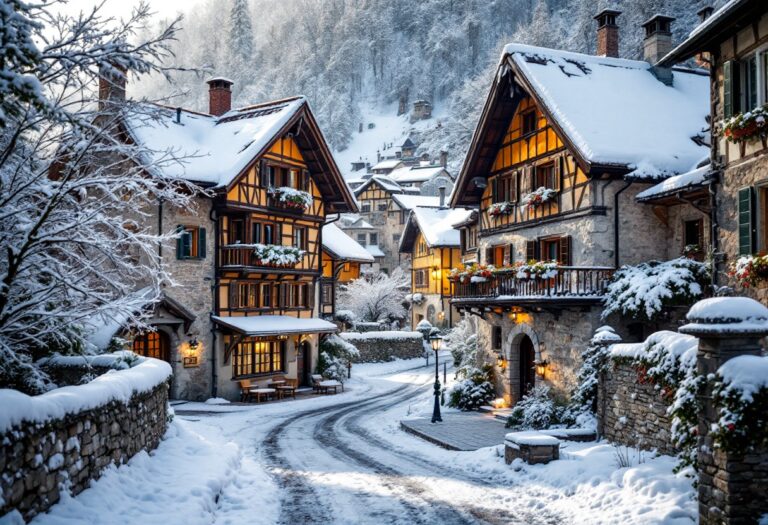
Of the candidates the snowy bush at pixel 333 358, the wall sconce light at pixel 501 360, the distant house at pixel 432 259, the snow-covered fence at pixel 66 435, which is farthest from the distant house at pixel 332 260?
the snow-covered fence at pixel 66 435

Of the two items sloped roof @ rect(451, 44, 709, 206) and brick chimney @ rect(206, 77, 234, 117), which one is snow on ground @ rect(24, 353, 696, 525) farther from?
brick chimney @ rect(206, 77, 234, 117)

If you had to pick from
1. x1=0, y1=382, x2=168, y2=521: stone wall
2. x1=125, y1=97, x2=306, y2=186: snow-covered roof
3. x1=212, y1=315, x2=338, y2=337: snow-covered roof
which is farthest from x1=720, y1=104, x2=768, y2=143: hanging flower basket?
x1=212, y1=315, x2=338, y2=337: snow-covered roof

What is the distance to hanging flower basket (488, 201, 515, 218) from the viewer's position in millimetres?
27266

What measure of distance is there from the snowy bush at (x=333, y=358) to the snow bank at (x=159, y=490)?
20513 millimetres

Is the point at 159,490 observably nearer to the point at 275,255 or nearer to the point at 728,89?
the point at 728,89

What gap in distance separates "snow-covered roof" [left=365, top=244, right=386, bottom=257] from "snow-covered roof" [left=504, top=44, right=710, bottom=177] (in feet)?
148

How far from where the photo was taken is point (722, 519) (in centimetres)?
913

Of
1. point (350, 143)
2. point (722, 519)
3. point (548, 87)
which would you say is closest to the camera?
point (722, 519)

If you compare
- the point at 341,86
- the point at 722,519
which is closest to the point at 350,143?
the point at 341,86

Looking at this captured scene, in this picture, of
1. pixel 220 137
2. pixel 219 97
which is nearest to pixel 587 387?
pixel 220 137

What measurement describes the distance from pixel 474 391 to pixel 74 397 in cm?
2013

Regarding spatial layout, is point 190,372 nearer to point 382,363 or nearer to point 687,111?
point 382,363

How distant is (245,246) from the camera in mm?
29594

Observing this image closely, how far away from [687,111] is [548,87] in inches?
220
